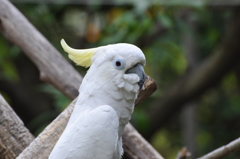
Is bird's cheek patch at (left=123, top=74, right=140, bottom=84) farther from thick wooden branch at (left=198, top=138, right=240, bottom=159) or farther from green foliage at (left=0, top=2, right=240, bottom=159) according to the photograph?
green foliage at (left=0, top=2, right=240, bottom=159)

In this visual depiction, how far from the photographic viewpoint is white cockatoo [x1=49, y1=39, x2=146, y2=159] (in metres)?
1.09

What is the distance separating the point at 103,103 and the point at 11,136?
0.50 metres

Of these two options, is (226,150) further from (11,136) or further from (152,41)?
(152,41)

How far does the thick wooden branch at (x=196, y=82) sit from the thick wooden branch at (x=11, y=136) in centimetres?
173

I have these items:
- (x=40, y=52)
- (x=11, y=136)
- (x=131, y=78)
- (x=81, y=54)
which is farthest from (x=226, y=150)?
(x=40, y=52)

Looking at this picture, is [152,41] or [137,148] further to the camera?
[152,41]

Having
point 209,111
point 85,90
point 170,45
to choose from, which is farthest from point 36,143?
point 209,111

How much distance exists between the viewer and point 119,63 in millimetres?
1115

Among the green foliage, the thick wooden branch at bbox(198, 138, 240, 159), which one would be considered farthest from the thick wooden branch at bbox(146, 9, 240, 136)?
the thick wooden branch at bbox(198, 138, 240, 159)

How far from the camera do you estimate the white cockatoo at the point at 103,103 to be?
1.09m

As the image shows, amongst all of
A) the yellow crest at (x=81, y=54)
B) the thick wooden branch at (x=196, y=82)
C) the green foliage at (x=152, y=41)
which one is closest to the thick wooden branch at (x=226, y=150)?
the yellow crest at (x=81, y=54)

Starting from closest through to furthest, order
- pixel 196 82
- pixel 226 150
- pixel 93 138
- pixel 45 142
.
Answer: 1. pixel 93 138
2. pixel 226 150
3. pixel 45 142
4. pixel 196 82

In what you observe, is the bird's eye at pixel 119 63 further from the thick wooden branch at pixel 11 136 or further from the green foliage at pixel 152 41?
the green foliage at pixel 152 41

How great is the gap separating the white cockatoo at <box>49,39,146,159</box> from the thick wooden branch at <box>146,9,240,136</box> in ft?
6.28
